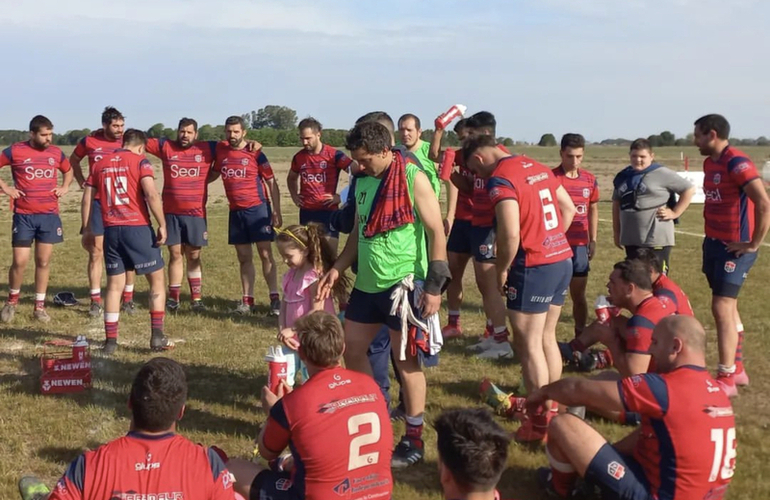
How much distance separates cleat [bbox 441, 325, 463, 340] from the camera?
329 inches

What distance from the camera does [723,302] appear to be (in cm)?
639

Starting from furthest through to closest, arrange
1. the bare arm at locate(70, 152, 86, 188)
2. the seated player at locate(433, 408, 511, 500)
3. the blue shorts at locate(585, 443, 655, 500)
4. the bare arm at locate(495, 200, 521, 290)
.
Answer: the bare arm at locate(70, 152, 86, 188)
the bare arm at locate(495, 200, 521, 290)
the blue shorts at locate(585, 443, 655, 500)
the seated player at locate(433, 408, 511, 500)

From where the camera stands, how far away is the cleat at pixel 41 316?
9023 millimetres

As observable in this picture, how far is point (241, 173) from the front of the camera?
943 centimetres

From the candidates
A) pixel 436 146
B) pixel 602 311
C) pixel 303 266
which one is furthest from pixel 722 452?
pixel 436 146

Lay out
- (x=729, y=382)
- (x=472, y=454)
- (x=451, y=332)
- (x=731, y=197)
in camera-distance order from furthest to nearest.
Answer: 1. (x=451, y=332)
2. (x=729, y=382)
3. (x=731, y=197)
4. (x=472, y=454)

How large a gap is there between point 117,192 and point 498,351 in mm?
4060

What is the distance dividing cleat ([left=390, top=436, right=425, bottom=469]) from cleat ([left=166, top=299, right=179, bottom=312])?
5.22m

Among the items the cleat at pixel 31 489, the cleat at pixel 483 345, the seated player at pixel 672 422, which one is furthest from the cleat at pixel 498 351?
the cleat at pixel 31 489

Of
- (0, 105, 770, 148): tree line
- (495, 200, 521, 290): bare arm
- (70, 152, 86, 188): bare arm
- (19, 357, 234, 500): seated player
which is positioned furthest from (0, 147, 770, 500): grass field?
(0, 105, 770, 148): tree line

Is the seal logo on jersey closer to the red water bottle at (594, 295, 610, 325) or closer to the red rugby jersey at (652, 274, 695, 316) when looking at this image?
the red rugby jersey at (652, 274, 695, 316)

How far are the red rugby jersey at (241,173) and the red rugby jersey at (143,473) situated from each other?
6.49m

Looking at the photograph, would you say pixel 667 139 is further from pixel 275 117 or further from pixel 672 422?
pixel 672 422

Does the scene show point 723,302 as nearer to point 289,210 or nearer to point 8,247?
point 8,247
